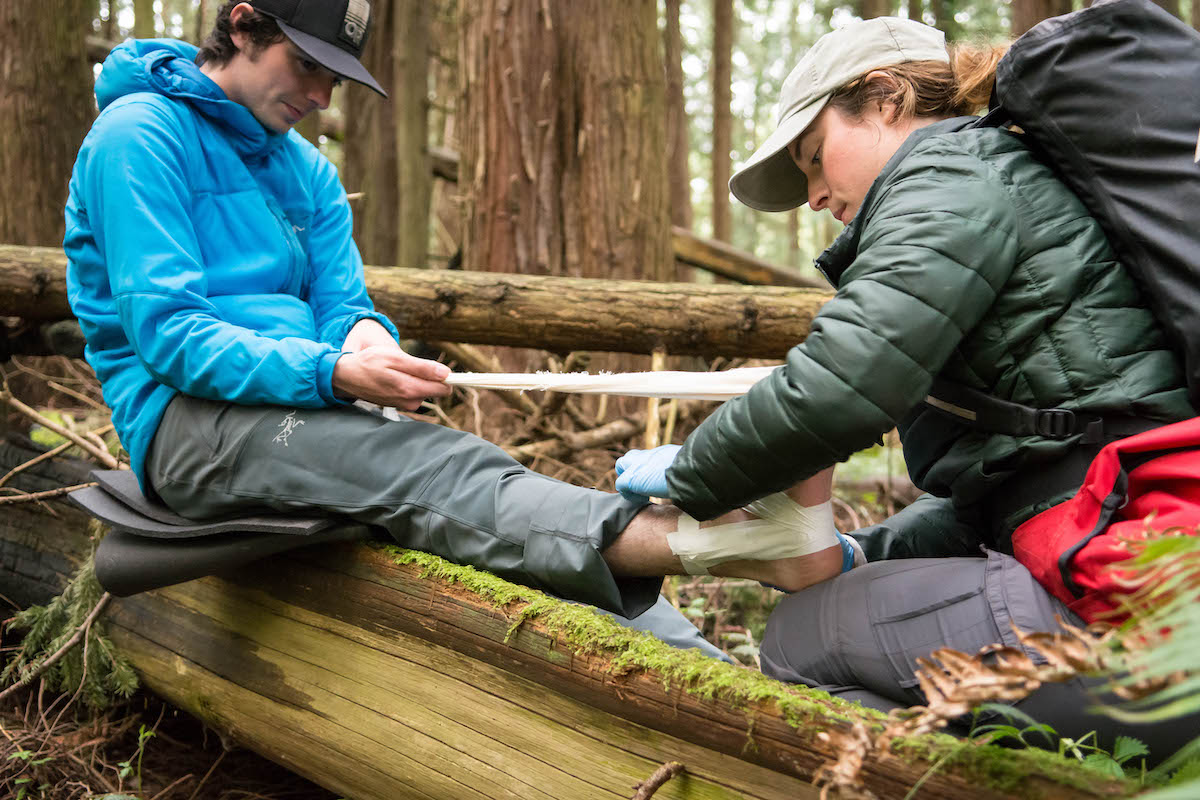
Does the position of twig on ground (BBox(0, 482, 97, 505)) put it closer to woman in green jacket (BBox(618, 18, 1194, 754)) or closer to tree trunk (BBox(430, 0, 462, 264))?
woman in green jacket (BBox(618, 18, 1194, 754))

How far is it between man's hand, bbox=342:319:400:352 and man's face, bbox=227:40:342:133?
2.22 ft

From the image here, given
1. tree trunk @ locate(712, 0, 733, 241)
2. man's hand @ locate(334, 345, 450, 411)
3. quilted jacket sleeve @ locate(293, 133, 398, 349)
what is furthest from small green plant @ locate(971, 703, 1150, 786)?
tree trunk @ locate(712, 0, 733, 241)

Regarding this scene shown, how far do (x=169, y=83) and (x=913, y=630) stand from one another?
8.53 ft

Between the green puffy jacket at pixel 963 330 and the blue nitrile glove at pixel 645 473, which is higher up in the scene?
the green puffy jacket at pixel 963 330

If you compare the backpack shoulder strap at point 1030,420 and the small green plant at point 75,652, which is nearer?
the backpack shoulder strap at point 1030,420

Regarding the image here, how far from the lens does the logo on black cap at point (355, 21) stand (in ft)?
9.59

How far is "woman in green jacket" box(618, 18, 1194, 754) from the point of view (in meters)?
1.75

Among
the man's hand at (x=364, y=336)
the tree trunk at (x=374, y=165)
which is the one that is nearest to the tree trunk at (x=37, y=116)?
the tree trunk at (x=374, y=165)

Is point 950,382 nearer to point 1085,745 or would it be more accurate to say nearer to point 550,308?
point 1085,745

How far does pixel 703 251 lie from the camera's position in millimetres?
7180

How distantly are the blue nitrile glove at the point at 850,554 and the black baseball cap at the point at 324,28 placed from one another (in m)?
1.87

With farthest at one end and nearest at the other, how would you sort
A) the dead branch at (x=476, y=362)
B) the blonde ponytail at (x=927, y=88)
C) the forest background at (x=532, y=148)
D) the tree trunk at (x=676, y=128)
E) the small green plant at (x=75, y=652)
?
the tree trunk at (x=676, y=128) < the forest background at (x=532, y=148) < the dead branch at (x=476, y=362) < the small green plant at (x=75, y=652) < the blonde ponytail at (x=927, y=88)

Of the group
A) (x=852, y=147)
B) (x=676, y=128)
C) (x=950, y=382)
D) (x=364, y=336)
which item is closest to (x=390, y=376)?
(x=364, y=336)

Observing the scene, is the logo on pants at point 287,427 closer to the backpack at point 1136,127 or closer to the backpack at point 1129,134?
the backpack at point 1129,134
